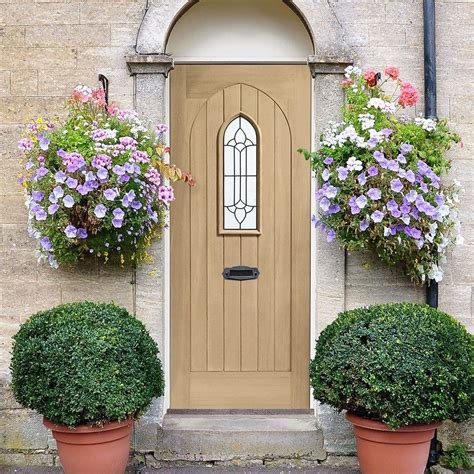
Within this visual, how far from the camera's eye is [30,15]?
497 centimetres

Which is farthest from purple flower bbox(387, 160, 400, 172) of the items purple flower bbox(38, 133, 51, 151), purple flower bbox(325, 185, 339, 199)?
purple flower bbox(38, 133, 51, 151)

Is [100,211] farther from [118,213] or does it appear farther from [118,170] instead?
[118,170]

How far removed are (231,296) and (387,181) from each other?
60.9 inches

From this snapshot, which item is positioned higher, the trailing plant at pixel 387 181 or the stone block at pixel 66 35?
the stone block at pixel 66 35

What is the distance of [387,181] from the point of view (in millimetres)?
4375

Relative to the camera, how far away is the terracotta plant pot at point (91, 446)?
13.6 ft

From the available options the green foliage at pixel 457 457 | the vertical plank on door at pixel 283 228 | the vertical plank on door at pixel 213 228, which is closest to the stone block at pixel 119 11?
the vertical plank on door at pixel 213 228

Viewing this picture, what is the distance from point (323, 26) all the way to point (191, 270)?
203 centimetres

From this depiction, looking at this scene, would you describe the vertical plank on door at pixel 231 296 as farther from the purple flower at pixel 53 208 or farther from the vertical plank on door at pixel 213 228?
the purple flower at pixel 53 208

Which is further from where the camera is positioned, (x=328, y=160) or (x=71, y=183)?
(x=328, y=160)

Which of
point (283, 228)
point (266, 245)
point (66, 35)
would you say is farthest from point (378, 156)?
point (66, 35)

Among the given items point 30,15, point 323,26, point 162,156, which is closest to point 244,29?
point 323,26

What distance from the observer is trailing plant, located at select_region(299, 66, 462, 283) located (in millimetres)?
4387

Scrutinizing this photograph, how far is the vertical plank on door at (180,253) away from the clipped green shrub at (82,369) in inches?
34.6
